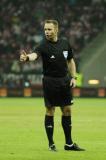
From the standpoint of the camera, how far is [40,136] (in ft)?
44.4

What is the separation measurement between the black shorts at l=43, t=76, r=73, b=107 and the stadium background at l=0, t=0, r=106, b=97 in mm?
24133

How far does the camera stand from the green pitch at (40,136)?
10172 mm

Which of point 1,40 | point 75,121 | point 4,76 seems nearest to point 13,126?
point 75,121

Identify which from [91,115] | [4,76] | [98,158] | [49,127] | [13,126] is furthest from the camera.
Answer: [4,76]

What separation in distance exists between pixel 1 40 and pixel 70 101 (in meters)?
28.3

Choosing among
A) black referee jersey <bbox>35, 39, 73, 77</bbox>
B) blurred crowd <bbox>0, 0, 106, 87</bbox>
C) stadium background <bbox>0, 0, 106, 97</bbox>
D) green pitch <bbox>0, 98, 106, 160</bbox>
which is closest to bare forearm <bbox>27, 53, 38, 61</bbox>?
black referee jersey <bbox>35, 39, 73, 77</bbox>

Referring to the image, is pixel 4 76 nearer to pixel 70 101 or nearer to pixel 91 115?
pixel 91 115

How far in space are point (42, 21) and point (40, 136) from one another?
25954 mm

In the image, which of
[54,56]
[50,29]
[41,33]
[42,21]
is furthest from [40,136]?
[42,21]

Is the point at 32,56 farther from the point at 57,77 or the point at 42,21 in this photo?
the point at 42,21

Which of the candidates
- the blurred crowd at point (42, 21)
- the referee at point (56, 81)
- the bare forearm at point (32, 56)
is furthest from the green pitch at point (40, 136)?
the blurred crowd at point (42, 21)

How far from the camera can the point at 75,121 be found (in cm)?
1792

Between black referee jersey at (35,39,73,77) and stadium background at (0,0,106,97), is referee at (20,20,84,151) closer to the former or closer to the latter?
black referee jersey at (35,39,73,77)

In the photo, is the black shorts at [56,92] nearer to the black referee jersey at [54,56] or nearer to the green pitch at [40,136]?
the black referee jersey at [54,56]
